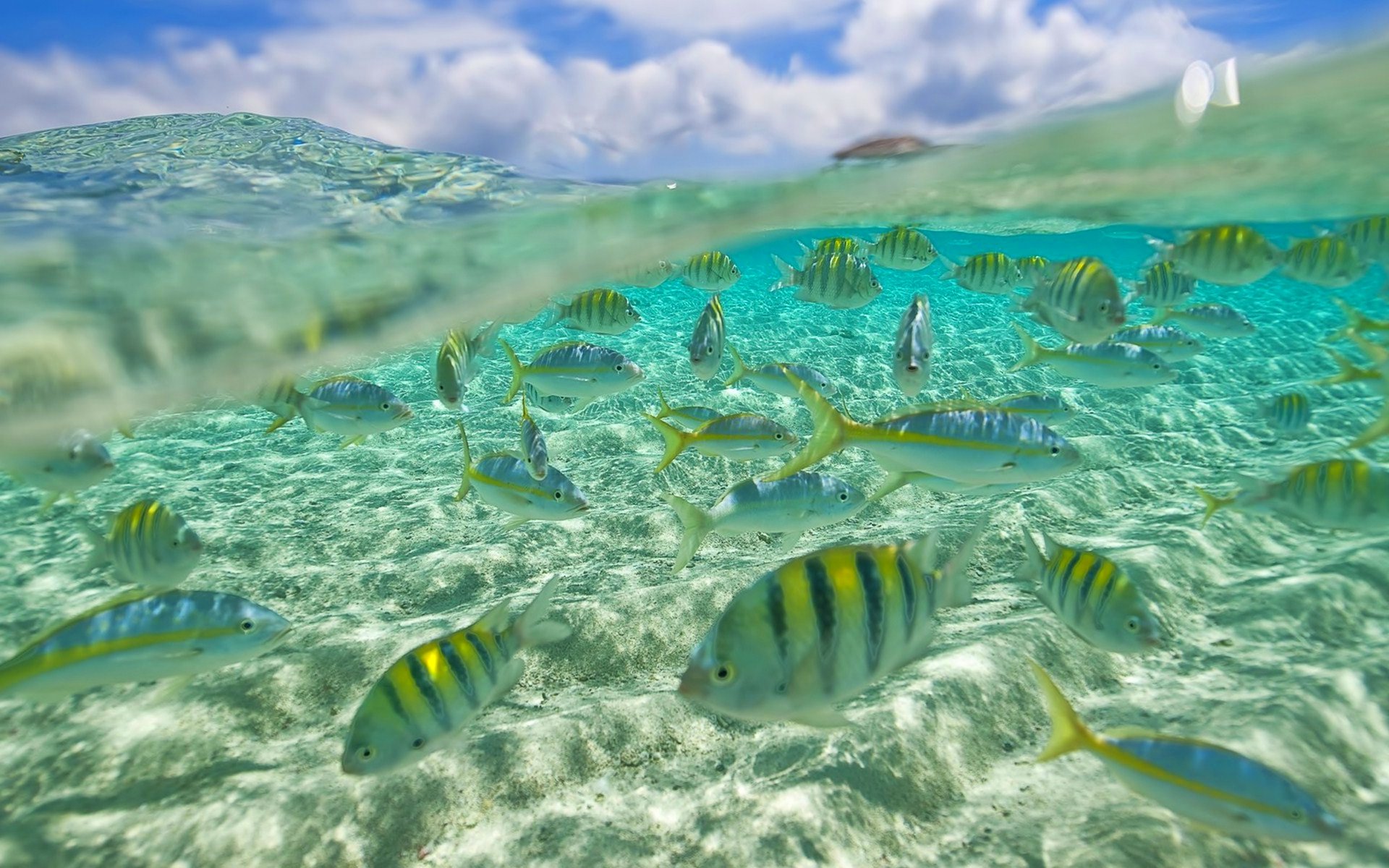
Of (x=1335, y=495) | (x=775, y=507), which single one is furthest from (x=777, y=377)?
(x=1335, y=495)

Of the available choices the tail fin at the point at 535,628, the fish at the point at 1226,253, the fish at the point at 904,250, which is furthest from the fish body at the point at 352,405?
the fish at the point at 1226,253

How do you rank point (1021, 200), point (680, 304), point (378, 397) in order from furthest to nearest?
point (680, 304) < point (1021, 200) < point (378, 397)

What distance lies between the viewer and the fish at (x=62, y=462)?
4742 mm

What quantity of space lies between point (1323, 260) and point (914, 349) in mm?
6153

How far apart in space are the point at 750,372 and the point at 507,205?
486cm

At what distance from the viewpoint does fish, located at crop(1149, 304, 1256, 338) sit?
23.1 feet

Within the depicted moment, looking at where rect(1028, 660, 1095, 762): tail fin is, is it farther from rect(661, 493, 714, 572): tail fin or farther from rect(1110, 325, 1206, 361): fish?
rect(1110, 325, 1206, 361): fish

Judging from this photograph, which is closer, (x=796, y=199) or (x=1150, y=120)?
(x=1150, y=120)

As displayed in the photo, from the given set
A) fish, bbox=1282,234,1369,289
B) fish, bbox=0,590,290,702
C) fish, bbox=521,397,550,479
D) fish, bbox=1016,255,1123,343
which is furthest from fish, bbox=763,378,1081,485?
fish, bbox=1282,234,1369,289

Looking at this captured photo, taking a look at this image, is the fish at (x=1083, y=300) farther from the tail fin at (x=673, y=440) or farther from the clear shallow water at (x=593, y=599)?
the tail fin at (x=673, y=440)

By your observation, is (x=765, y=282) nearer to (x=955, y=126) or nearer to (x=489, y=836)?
(x=955, y=126)

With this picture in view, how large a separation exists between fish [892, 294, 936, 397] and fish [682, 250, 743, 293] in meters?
3.37

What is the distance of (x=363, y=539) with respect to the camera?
7051 mm

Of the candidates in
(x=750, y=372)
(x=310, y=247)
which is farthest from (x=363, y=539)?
(x=750, y=372)
